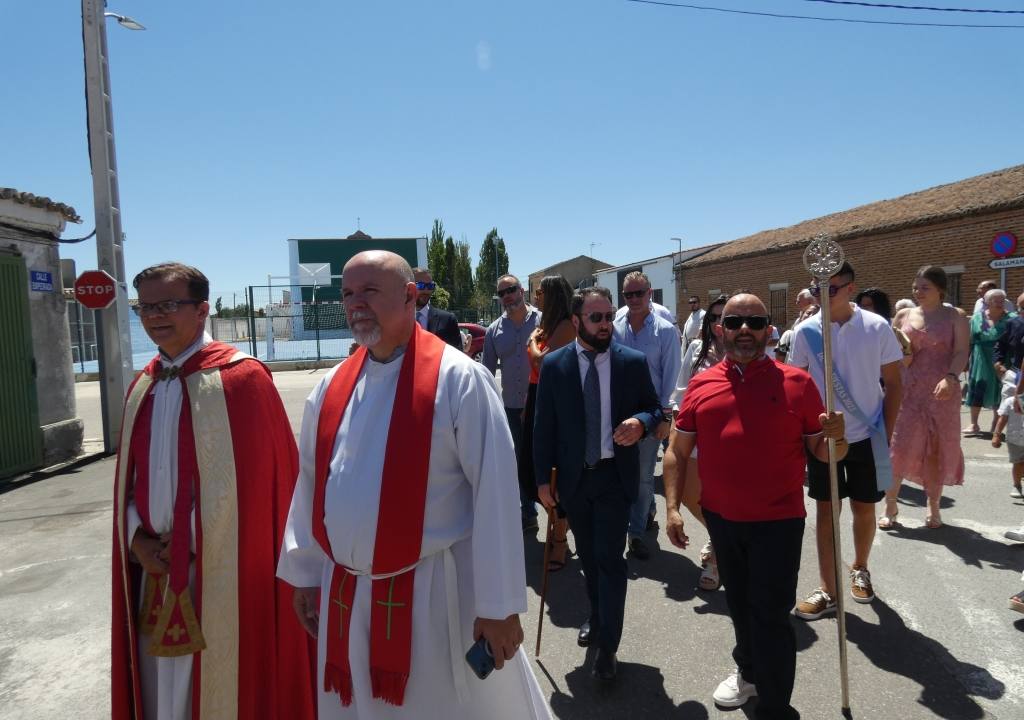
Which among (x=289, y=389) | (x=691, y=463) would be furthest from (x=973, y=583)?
(x=289, y=389)

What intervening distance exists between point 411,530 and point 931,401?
16.4 ft

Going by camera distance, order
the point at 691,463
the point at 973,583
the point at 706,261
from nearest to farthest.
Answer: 1. the point at 691,463
2. the point at 973,583
3. the point at 706,261

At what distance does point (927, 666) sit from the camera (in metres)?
3.32

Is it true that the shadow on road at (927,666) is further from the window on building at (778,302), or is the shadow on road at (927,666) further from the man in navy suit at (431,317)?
the window on building at (778,302)

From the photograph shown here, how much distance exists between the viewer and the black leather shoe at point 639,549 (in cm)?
490

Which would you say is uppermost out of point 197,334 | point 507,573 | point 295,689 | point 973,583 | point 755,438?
point 197,334

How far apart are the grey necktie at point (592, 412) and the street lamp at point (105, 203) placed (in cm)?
876

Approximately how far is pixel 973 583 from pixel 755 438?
8.84ft

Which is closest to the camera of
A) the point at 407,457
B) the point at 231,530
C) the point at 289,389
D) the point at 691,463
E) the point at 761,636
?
the point at 407,457

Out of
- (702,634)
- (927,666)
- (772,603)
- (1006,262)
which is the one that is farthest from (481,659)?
(1006,262)

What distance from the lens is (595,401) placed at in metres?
3.47

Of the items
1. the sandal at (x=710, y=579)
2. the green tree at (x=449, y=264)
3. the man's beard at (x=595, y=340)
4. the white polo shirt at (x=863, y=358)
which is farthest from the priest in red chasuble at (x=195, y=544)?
the green tree at (x=449, y=264)

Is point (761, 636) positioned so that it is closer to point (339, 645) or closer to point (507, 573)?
point (507, 573)

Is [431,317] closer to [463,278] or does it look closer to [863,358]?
[863,358]
